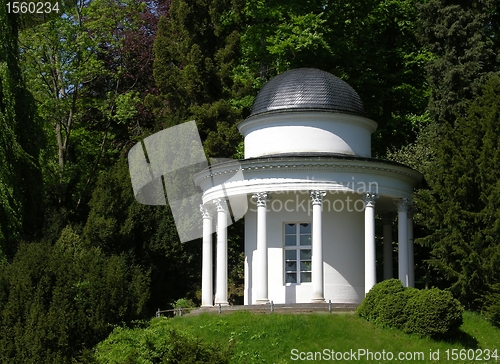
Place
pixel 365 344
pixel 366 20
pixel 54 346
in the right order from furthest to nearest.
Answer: pixel 366 20 < pixel 54 346 < pixel 365 344

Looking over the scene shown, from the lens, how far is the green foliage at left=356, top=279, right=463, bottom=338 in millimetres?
25828

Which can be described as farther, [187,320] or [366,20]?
[366,20]

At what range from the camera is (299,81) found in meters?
33.0

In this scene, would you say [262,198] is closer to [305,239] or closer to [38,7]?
[305,239]

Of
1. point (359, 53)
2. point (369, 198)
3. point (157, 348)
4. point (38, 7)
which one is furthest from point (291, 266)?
point (38, 7)

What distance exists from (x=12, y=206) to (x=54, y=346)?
808cm

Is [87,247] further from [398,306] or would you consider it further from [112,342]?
[398,306]

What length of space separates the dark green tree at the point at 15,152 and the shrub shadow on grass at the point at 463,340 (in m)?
17.3

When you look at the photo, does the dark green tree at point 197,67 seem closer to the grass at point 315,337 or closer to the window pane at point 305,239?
the window pane at point 305,239

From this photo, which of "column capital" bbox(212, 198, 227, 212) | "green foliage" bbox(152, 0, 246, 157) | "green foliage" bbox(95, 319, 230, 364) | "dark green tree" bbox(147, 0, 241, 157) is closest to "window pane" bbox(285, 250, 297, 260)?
"column capital" bbox(212, 198, 227, 212)

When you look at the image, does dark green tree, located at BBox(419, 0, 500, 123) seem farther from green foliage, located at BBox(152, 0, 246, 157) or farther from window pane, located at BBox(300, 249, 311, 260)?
green foliage, located at BBox(152, 0, 246, 157)

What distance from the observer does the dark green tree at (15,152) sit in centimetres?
3391

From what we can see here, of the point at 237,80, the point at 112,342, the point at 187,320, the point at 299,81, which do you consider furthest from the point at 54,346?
the point at 237,80

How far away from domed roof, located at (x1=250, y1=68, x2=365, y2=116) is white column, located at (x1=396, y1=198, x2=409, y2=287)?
153 inches
